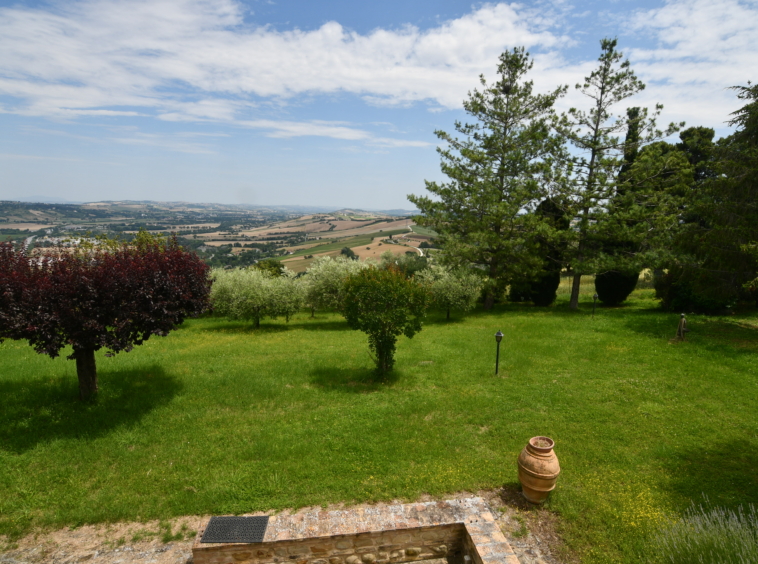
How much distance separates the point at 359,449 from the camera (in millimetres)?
7340

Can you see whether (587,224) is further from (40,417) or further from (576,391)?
(40,417)

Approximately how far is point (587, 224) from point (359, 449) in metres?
17.8

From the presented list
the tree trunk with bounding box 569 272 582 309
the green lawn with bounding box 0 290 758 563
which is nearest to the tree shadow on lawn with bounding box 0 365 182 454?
the green lawn with bounding box 0 290 758 563

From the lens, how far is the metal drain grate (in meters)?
4.93

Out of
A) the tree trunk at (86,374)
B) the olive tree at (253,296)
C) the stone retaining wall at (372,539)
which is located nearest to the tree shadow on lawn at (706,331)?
the stone retaining wall at (372,539)

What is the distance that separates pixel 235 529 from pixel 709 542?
19.1 ft

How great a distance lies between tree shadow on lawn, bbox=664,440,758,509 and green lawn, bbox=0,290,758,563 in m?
0.03

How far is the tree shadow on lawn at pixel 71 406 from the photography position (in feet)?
25.2

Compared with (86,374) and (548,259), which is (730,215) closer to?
(548,259)

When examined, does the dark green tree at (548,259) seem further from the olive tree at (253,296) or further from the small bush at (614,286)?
the olive tree at (253,296)

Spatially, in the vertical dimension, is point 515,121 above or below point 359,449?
above

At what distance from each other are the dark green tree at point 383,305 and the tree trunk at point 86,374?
635cm

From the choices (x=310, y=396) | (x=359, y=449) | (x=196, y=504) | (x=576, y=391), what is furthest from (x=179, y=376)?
(x=576, y=391)

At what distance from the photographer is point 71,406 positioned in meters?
8.59
